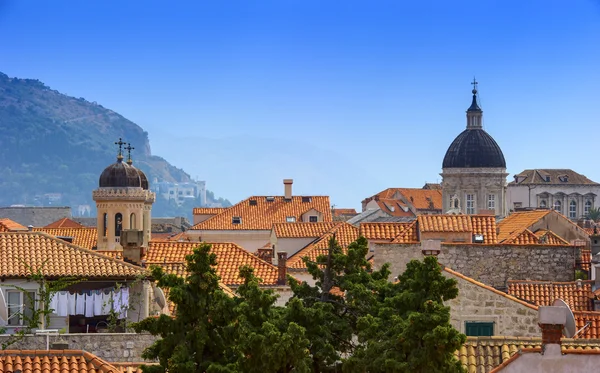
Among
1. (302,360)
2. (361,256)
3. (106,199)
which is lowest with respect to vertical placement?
(302,360)

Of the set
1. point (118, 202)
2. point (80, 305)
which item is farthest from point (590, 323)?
point (118, 202)

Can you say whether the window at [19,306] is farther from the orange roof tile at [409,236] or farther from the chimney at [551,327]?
the chimney at [551,327]

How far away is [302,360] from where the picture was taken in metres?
21.1

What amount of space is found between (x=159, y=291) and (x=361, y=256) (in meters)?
6.53

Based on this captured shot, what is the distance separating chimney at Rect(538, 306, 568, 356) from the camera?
17719 millimetres

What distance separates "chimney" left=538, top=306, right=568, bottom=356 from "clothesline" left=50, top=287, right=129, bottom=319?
14.8 m

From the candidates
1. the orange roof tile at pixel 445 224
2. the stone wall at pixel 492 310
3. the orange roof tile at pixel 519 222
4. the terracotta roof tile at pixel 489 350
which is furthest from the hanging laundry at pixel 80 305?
the orange roof tile at pixel 519 222

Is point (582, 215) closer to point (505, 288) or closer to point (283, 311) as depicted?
point (505, 288)

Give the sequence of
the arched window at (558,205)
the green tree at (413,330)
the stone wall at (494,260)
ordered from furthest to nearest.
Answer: the arched window at (558,205)
the stone wall at (494,260)
the green tree at (413,330)

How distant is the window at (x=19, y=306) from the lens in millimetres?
29516

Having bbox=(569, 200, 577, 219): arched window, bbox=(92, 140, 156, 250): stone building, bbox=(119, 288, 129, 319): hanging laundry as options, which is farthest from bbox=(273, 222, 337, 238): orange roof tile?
bbox=(569, 200, 577, 219): arched window

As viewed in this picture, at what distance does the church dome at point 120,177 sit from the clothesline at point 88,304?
50.8 metres

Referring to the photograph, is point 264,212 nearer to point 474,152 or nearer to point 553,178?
point 474,152

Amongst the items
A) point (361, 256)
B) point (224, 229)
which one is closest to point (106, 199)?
point (224, 229)
